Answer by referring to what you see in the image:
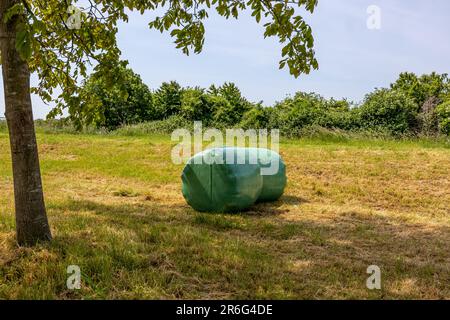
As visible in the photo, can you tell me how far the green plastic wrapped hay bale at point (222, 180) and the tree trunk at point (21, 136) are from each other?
11.3ft

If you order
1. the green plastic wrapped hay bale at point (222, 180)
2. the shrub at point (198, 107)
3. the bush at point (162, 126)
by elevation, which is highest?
the shrub at point (198, 107)

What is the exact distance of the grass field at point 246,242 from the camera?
429 cm

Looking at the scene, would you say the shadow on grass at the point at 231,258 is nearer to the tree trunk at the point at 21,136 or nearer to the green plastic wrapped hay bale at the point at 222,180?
the tree trunk at the point at 21,136

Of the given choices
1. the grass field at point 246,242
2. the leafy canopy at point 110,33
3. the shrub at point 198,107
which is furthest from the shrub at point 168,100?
the leafy canopy at point 110,33

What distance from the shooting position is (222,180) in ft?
26.2

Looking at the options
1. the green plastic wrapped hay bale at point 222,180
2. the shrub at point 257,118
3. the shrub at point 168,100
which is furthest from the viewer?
the shrub at point 168,100

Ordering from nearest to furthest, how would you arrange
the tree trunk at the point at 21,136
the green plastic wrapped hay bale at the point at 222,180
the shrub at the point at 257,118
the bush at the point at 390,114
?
the tree trunk at the point at 21,136 < the green plastic wrapped hay bale at the point at 222,180 < the bush at the point at 390,114 < the shrub at the point at 257,118

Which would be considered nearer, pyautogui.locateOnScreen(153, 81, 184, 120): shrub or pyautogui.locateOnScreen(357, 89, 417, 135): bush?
pyautogui.locateOnScreen(357, 89, 417, 135): bush

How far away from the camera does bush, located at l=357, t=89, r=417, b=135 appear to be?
22891mm

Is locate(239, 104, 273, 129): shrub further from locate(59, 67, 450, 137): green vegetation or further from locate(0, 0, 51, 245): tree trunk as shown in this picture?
locate(0, 0, 51, 245): tree trunk

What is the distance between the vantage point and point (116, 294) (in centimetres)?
Answer: 407

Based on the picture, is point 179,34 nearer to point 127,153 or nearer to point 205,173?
point 205,173

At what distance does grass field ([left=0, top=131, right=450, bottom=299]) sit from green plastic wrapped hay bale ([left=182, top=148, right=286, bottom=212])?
322 mm

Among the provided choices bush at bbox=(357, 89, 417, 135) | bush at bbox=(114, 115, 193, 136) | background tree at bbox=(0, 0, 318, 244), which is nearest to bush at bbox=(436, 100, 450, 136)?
bush at bbox=(357, 89, 417, 135)
